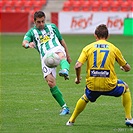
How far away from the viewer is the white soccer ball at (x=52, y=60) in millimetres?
9383

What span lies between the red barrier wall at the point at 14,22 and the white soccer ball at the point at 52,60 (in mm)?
26342

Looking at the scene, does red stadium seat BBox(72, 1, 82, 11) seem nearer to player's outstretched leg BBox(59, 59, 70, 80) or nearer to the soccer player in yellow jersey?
player's outstretched leg BBox(59, 59, 70, 80)

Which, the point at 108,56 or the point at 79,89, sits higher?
the point at 108,56

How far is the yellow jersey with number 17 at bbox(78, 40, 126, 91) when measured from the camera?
8.36 m

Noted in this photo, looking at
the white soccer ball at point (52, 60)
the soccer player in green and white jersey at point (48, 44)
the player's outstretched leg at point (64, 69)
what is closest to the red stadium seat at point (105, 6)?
the soccer player in green and white jersey at point (48, 44)

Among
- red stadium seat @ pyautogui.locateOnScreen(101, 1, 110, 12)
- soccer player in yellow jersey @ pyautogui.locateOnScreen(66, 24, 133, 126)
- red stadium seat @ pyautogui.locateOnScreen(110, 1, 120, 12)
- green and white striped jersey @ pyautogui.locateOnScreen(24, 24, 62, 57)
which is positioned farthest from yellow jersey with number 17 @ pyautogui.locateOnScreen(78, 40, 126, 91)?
red stadium seat @ pyautogui.locateOnScreen(101, 1, 110, 12)

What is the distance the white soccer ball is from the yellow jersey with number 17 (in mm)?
1077

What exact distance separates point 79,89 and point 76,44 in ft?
46.9

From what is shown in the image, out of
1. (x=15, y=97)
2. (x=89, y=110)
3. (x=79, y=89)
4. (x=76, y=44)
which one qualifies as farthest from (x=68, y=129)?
(x=76, y=44)

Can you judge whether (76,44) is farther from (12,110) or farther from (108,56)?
(108,56)

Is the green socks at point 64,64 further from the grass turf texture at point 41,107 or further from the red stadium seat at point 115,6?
the red stadium seat at point 115,6

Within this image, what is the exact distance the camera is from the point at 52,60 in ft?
30.8

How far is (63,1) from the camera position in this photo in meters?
39.9

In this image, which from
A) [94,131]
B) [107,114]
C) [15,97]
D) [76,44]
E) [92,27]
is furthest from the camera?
[92,27]
